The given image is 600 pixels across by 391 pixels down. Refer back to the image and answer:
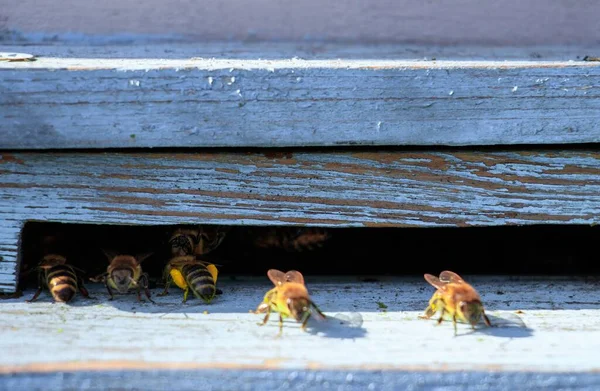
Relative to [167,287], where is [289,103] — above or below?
above

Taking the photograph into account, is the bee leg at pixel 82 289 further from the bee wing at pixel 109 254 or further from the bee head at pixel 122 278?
the bee wing at pixel 109 254

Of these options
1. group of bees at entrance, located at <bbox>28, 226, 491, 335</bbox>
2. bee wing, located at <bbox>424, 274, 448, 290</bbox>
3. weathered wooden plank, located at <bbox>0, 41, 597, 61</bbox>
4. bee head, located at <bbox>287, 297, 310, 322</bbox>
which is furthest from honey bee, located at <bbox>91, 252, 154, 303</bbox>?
bee wing, located at <bbox>424, 274, 448, 290</bbox>

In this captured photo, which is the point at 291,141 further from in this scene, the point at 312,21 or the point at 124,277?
the point at 312,21

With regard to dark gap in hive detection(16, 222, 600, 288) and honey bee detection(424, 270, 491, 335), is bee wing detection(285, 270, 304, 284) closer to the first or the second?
honey bee detection(424, 270, 491, 335)

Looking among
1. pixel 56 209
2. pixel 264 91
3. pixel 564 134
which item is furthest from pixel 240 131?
pixel 564 134

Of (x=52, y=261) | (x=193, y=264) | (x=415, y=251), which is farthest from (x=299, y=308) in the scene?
(x=415, y=251)

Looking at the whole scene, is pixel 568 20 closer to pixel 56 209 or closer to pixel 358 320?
pixel 358 320
